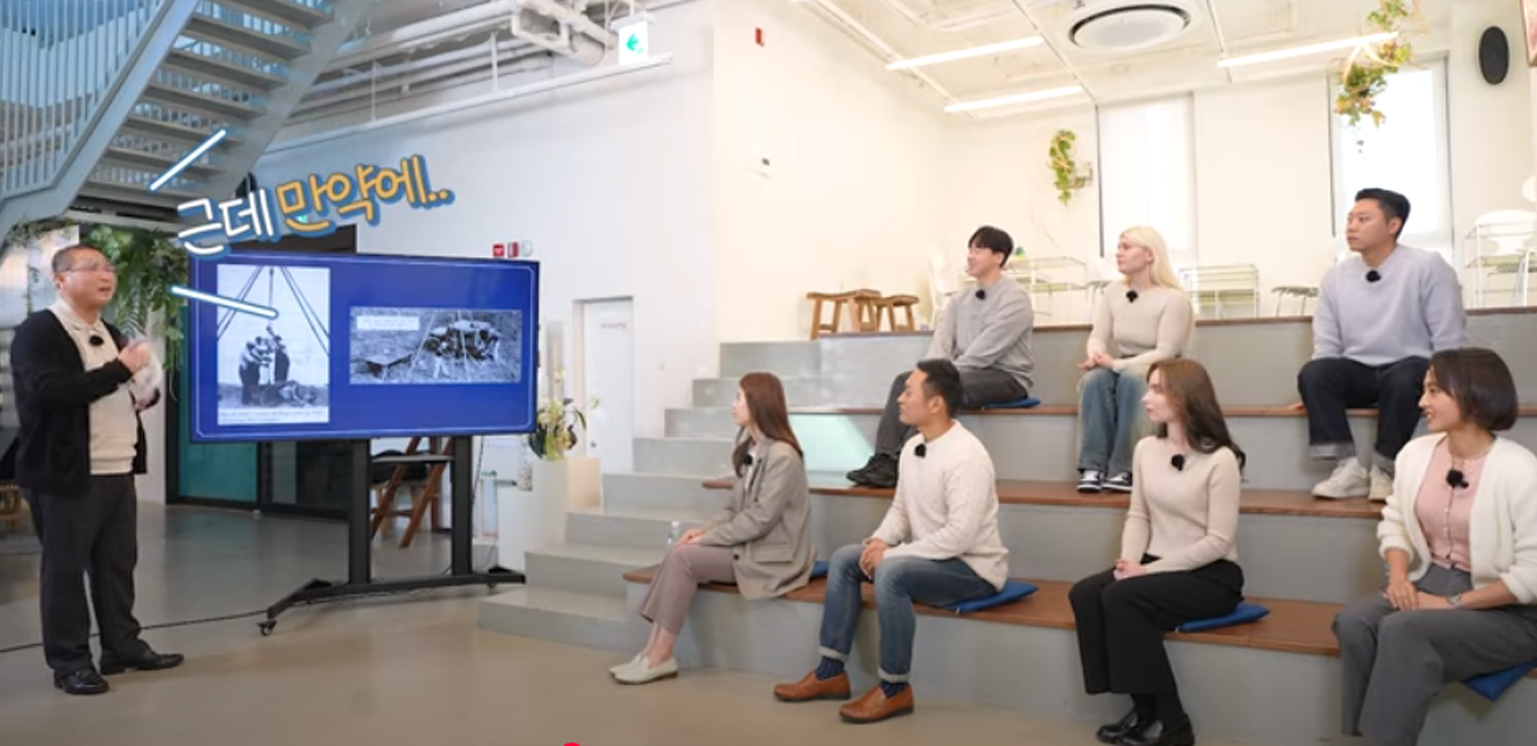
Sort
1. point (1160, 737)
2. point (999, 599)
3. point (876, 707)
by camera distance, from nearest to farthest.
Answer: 1. point (1160, 737)
2. point (876, 707)
3. point (999, 599)

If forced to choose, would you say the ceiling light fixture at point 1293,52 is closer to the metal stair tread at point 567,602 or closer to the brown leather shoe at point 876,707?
the metal stair tread at point 567,602

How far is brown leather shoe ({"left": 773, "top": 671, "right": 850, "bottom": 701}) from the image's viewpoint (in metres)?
3.46

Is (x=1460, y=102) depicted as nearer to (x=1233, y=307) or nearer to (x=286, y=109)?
(x=1233, y=307)

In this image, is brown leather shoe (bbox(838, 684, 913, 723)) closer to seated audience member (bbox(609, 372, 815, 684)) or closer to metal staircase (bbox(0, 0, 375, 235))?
seated audience member (bbox(609, 372, 815, 684))

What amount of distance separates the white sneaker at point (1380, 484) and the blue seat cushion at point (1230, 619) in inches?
26.1

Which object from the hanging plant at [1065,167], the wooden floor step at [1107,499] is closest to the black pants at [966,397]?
the wooden floor step at [1107,499]

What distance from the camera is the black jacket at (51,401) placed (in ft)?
11.9

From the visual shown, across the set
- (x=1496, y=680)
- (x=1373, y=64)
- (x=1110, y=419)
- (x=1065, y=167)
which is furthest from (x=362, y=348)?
(x=1065, y=167)

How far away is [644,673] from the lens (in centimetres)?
373

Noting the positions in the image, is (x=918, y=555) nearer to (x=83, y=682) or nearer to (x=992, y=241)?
(x=992, y=241)

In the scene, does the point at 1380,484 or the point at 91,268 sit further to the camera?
the point at 91,268

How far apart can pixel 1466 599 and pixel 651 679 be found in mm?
2531

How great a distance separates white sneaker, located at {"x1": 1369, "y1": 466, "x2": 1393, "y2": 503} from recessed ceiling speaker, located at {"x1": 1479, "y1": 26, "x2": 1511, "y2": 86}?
638cm

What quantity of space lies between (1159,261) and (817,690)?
2345 millimetres
